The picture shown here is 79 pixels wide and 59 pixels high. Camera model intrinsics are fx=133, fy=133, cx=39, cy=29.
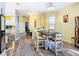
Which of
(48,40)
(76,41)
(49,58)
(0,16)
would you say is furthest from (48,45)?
(0,16)

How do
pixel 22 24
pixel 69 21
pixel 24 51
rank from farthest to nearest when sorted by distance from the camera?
pixel 22 24 < pixel 69 21 < pixel 24 51

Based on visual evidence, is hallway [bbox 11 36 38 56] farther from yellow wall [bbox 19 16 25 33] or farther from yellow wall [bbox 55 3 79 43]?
yellow wall [bbox 19 16 25 33]

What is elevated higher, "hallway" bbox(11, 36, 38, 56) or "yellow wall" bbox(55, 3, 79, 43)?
"yellow wall" bbox(55, 3, 79, 43)

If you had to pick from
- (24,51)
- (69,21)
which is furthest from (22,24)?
(24,51)

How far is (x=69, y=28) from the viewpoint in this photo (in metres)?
7.64

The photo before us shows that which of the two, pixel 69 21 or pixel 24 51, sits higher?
pixel 69 21

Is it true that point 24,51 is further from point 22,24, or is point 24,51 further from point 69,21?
point 22,24

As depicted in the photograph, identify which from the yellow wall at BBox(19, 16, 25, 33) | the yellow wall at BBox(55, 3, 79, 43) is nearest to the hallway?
the yellow wall at BBox(55, 3, 79, 43)

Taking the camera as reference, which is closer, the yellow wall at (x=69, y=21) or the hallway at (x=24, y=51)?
the hallway at (x=24, y=51)

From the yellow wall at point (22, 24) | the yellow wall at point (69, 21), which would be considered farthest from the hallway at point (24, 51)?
the yellow wall at point (22, 24)

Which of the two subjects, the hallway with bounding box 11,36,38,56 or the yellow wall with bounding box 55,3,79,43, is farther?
the yellow wall with bounding box 55,3,79,43

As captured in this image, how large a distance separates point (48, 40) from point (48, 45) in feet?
0.76

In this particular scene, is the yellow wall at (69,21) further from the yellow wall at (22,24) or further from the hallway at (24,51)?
the yellow wall at (22,24)

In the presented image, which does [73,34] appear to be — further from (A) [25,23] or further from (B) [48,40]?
(A) [25,23]
